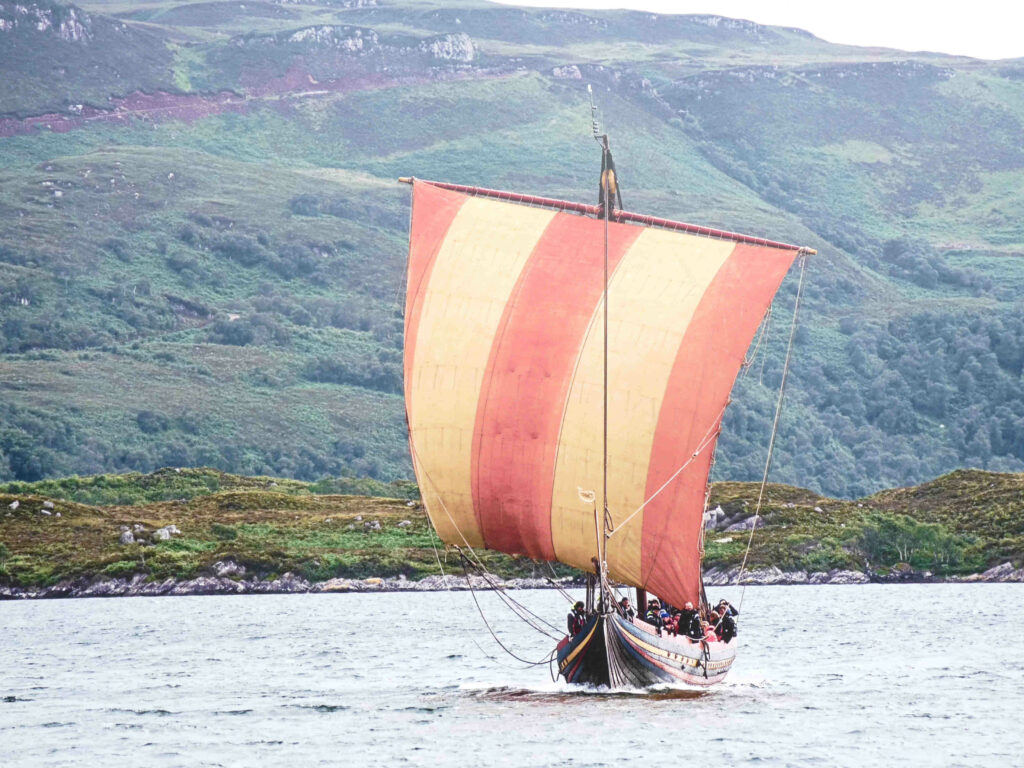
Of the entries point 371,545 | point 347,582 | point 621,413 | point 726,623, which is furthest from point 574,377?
point 371,545

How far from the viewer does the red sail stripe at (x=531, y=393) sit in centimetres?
5006

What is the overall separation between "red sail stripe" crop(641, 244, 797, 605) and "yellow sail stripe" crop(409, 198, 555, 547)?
561cm

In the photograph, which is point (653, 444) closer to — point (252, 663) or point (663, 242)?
point (663, 242)

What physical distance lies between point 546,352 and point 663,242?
5.08 m

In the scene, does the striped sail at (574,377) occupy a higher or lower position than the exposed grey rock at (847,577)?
higher

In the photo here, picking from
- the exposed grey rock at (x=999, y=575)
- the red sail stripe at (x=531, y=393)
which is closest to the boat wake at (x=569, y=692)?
the red sail stripe at (x=531, y=393)

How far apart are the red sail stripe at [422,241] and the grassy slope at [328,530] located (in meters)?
65.0

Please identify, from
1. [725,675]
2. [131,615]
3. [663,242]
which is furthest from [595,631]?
[131,615]

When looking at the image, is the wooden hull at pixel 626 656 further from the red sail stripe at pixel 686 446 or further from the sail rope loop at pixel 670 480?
the sail rope loop at pixel 670 480

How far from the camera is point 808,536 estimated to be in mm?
125750

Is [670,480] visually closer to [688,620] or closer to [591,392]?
[591,392]

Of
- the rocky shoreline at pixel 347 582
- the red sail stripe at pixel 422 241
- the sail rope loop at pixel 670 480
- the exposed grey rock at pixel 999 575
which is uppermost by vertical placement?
the red sail stripe at pixel 422 241

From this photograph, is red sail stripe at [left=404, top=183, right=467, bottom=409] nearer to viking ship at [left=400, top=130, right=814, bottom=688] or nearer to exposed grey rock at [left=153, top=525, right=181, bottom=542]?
viking ship at [left=400, top=130, right=814, bottom=688]

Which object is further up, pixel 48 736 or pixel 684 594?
pixel 684 594
